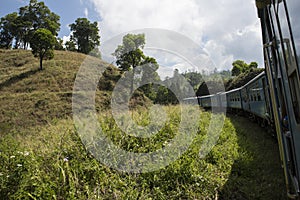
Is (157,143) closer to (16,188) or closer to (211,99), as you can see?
(16,188)

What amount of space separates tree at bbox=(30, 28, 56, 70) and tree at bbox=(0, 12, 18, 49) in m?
23.9

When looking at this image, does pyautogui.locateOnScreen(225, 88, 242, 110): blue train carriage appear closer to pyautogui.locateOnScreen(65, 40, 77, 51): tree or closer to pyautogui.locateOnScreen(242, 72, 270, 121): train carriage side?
pyautogui.locateOnScreen(242, 72, 270, 121): train carriage side

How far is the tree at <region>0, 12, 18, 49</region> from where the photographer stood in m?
49.2

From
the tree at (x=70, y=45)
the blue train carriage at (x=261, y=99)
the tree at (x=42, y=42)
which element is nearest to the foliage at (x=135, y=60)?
the blue train carriage at (x=261, y=99)

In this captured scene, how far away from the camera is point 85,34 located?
51.4m

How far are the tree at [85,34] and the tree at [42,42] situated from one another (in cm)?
2041

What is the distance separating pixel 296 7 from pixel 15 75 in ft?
115

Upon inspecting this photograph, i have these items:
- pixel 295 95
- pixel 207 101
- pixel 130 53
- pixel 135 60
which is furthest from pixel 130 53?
pixel 207 101

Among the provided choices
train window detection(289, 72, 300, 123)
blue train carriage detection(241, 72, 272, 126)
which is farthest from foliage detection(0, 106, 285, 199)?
train window detection(289, 72, 300, 123)

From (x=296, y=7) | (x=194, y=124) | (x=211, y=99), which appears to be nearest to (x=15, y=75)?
(x=211, y=99)

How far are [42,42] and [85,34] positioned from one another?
2269 cm

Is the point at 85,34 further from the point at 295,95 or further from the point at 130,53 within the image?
the point at 295,95

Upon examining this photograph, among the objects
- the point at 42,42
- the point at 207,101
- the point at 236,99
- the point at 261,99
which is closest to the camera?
the point at 261,99

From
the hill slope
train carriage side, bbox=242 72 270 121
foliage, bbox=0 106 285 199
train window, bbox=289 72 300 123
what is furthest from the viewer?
the hill slope
